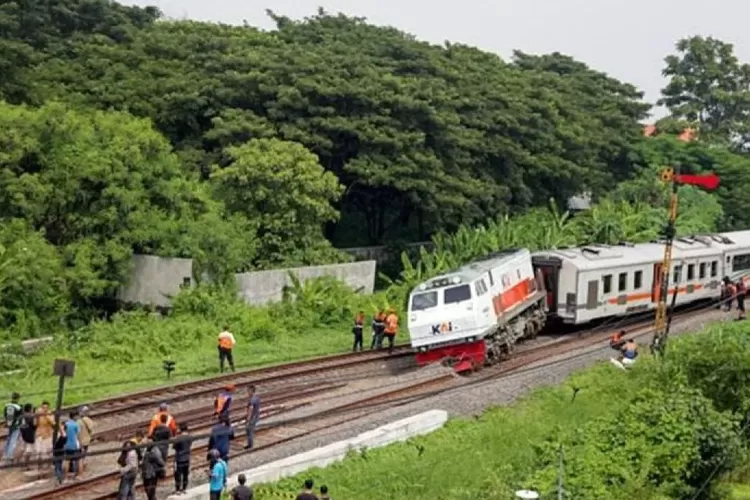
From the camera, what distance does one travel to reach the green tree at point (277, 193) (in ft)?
115

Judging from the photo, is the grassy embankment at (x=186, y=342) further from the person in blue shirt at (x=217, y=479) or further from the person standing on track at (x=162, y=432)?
the person in blue shirt at (x=217, y=479)

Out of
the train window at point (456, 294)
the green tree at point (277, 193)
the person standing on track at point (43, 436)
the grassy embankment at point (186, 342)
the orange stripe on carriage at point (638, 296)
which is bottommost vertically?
the grassy embankment at point (186, 342)

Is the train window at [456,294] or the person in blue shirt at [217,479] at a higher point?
the train window at [456,294]

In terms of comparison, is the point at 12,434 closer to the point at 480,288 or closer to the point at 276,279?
the point at 480,288

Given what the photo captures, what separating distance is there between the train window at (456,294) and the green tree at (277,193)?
10745mm

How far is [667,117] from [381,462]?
2070 inches

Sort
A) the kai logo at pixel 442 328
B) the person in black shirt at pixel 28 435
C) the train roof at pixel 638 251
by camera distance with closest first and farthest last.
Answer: the person in black shirt at pixel 28 435 → the kai logo at pixel 442 328 → the train roof at pixel 638 251

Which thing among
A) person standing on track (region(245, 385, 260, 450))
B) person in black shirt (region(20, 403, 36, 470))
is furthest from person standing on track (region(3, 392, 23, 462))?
person standing on track (region(245, 385, 260, 450))

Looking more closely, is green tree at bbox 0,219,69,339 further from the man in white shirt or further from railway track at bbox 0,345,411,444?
railway track at bbox 0,345,411,444

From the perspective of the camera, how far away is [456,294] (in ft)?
84.1

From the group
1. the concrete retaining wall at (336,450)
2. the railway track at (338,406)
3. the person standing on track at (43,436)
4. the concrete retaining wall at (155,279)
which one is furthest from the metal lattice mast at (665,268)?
the concrete retaining wall at (155,279)

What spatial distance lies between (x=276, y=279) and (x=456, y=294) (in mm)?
10152

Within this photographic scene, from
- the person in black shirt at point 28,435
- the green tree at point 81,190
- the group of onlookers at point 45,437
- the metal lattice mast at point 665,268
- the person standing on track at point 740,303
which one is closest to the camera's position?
the group of onlookers at point 45,437

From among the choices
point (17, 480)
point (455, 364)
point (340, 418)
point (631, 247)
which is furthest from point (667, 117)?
point (17, 480)
